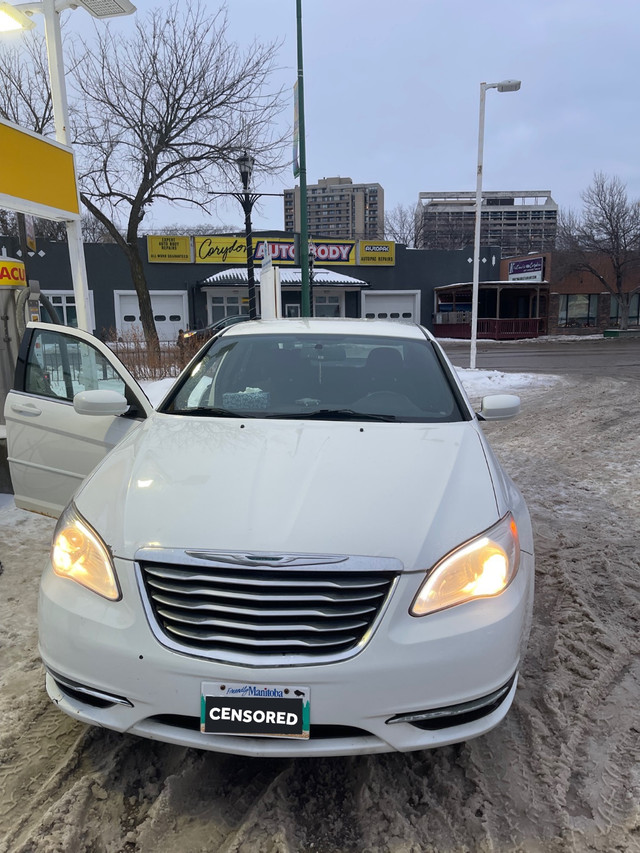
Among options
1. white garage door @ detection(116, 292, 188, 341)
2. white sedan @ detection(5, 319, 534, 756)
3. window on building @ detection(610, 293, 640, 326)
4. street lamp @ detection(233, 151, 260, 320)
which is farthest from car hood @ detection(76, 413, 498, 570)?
window on building @ detection(610, 293, 640, 326)

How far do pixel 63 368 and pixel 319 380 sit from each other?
2.37 meters

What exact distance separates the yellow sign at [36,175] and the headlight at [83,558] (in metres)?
4.68

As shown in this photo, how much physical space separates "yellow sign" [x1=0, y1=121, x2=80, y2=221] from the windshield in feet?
11.5

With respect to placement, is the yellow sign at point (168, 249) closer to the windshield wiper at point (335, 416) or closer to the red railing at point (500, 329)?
the red railing at point (500, 329)

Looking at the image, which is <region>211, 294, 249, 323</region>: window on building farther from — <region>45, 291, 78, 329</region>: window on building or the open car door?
the open car door

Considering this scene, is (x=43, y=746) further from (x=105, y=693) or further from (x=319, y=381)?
(x=319, y=381)

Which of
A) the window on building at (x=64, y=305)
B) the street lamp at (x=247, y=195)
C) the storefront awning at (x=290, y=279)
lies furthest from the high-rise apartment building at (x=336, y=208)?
the street lamp at (x=247, y=195)

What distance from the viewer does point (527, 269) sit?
35375 mm

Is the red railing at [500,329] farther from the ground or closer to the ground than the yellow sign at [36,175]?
closer to the ground

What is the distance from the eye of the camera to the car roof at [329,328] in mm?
3695

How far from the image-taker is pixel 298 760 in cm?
221

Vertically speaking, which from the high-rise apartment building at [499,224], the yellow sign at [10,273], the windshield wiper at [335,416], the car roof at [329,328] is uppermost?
the high-rise apartment building at [499,224]

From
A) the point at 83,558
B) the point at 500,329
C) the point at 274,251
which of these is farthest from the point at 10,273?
the point at 500,329

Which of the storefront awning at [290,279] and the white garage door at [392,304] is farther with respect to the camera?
the white garage door at [392,304]
